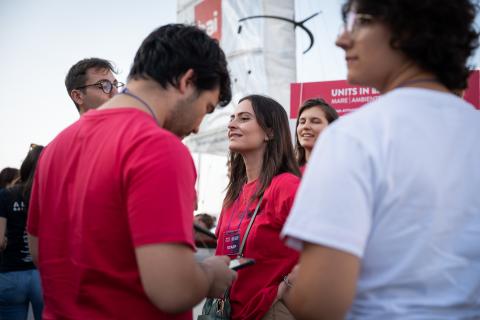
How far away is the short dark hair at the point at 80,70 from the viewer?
9.53 ft

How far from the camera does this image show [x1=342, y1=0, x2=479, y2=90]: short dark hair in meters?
1.08

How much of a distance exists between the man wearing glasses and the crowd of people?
55.0 inches

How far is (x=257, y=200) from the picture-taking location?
2561mm

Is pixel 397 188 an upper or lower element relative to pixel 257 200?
upper

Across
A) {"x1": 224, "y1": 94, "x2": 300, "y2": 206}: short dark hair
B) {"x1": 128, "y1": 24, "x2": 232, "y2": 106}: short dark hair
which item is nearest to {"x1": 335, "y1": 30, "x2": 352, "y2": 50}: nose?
{"x1": 128, "y1": 24, "x2": 232, "y2": 106}: short dark hair

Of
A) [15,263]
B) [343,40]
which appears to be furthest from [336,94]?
[343,40]

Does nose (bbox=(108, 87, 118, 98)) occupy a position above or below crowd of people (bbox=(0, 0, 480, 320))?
above

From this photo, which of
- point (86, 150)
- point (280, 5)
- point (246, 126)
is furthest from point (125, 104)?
point (280, 5)

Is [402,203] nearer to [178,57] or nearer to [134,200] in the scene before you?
[134,200]

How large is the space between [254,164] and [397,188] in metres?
1.88

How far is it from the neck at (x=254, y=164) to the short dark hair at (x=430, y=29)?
1.69 m

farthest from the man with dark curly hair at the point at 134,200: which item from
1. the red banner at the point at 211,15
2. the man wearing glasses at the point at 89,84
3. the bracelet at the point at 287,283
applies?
the red banner at the point at 211,15

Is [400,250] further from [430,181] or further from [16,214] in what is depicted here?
[16,214]

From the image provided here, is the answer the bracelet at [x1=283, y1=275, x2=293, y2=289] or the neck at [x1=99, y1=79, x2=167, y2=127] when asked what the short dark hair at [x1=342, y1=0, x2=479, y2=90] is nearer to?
the neck at [x1=99, y1=79, x2=167, y2=127]
